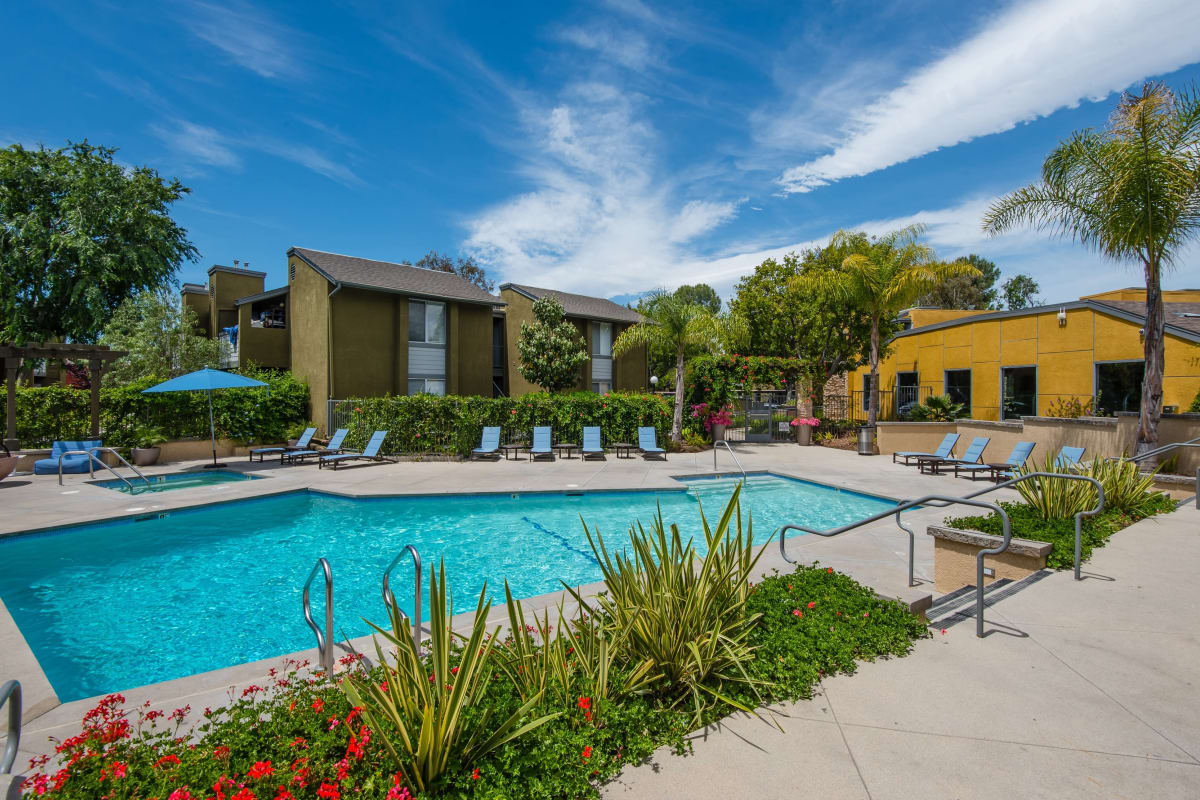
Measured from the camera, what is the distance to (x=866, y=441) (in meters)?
17.1

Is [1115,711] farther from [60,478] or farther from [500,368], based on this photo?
[500,368]

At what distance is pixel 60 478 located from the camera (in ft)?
38.1

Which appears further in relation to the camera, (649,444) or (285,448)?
(285,448)

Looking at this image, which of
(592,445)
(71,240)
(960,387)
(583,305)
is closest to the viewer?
(592,445)

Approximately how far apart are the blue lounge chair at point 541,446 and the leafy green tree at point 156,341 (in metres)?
13.4

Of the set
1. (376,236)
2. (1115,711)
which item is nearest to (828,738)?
(1115,711)

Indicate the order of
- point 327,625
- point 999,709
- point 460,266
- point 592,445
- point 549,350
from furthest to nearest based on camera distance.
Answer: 1. point 460,266
2. point 549,350
3. point 592,445
4. point 327,625
5. point 999,709

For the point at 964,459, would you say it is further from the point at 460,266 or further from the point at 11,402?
the point at 460,266

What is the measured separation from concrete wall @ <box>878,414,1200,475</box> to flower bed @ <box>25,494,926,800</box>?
23.8 feet

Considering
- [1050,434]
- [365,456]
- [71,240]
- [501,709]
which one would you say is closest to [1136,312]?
[1050,434]

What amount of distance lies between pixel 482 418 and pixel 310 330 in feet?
26.2

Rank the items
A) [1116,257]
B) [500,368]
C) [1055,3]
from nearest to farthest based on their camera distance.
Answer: [1055,3] < [1116,257] < [500,368]

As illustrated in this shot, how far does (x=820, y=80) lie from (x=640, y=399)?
9.70 meters

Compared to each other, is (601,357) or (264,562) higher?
(601,357)
